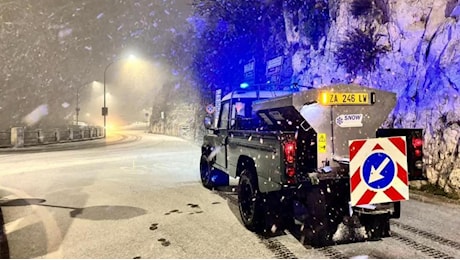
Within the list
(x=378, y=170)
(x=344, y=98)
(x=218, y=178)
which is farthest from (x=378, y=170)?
(x=218, y=178)

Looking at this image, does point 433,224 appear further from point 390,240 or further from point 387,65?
point 387,65

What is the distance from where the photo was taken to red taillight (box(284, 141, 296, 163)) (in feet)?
14.7

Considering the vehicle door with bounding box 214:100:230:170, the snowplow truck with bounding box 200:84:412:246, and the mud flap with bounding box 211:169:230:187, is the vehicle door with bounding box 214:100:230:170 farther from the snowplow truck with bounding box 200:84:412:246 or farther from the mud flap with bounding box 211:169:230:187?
the snowplow truck with bounding box 200:84:412:246

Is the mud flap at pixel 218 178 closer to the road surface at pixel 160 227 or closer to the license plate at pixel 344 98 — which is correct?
the road surface at pixel 160 227

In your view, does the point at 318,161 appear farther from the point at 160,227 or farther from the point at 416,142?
the point at 160,227

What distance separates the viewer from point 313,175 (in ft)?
15.3

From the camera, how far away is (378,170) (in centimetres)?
457

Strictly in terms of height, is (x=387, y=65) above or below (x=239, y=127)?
above

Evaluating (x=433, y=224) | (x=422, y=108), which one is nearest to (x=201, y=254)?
(x=433, y=224)

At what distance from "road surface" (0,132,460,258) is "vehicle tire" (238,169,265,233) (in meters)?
0.17

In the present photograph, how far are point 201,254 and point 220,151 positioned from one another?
132 inches

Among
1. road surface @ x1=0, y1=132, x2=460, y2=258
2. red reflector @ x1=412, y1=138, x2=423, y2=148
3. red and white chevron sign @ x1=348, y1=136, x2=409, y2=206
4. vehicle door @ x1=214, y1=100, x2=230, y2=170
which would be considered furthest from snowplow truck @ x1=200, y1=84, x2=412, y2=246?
vehicle door @ x1=214, y1=100, x2=230, y2=170

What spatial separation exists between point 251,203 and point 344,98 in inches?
85.5

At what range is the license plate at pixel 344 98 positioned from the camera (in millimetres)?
4633
